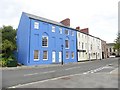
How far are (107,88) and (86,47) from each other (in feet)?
150

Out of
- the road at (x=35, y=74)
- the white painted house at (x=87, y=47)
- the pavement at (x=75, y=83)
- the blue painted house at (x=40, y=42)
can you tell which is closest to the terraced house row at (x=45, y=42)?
the blue painted house at (x=40, y=42)

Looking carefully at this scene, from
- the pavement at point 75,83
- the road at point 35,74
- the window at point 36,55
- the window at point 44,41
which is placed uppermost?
the window at point 44,41

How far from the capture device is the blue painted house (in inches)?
1348

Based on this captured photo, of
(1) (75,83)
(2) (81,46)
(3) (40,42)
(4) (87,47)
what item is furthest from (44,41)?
(1) (75,83)

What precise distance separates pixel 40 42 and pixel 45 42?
5.32 feet

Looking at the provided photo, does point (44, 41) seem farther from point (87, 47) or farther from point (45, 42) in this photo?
point (87, 47)

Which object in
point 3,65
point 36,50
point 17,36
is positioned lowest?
point 3,65

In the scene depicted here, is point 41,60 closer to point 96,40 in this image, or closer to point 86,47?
point 86,47

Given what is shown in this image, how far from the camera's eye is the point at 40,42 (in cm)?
3597

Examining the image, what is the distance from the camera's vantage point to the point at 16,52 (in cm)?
3956

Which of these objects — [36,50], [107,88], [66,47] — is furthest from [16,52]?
[107,88]

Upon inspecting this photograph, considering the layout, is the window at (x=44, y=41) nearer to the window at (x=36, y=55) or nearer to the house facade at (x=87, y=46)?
the window at (x=36, y=55)

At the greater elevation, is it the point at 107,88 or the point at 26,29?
the point at 26,29

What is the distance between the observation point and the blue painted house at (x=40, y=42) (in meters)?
34.2
